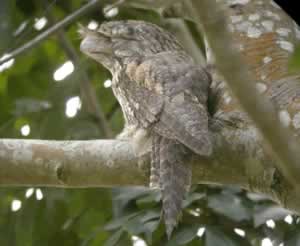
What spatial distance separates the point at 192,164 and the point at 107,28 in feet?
3.43

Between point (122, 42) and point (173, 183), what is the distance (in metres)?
0.97

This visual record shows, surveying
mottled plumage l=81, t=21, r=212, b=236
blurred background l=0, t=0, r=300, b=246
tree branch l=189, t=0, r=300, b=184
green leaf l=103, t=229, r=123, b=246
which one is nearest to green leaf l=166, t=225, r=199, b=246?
blurred background l=0, t=0, r=300, b=246

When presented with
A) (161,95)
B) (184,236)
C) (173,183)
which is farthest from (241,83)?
(184,236)

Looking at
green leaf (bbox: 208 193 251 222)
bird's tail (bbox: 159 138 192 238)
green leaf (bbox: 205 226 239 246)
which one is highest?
bird's tail (bbox: 159 138 192 238)

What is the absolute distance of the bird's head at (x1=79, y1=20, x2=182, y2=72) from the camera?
357cm

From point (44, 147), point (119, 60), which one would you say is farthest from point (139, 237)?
point (44, 147)

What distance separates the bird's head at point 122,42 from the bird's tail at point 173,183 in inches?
32.0

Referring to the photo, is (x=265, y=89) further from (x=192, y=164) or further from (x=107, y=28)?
(x=107, y=28)

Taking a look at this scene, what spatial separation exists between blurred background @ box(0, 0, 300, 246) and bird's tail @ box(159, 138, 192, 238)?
51 cm

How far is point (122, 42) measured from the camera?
142 inches

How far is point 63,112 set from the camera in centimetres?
433

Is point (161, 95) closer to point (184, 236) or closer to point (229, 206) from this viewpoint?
point (184, 236)

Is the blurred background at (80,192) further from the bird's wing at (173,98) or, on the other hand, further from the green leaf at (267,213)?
the bird's wing at (173,98)

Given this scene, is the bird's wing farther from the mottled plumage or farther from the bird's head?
the bird's head
